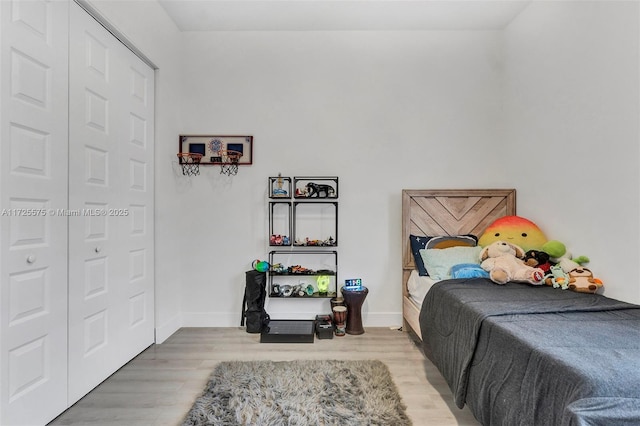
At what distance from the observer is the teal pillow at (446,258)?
248cm

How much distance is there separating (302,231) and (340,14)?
77.6 inches

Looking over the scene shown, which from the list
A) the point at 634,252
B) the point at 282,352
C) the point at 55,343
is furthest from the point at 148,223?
the point at 634,252

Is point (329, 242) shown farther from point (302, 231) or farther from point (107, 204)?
point (107, 204)

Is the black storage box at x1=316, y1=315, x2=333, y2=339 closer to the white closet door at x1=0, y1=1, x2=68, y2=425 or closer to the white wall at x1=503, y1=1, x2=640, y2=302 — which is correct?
the white closet door at x1=0, y1=1, x2=68, y2=425

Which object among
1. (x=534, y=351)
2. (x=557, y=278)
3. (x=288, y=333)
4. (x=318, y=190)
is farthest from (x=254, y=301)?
(x=557, y=278)

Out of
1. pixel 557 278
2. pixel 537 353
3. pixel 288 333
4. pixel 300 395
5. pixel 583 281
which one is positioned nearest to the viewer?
pixel 537 353

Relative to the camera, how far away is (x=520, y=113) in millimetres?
2793

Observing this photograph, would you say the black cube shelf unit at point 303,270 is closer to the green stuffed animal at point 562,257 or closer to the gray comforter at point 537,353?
the gray comforter at point 537,353

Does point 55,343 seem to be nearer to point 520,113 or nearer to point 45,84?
point 45,84

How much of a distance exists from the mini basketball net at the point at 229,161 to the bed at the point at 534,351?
203 centimetres

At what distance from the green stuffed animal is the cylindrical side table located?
1.42 metres

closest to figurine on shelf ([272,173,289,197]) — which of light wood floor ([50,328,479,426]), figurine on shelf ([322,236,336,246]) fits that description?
figurine on shelf ([322,236,336,246])

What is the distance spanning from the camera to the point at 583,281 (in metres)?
1.96

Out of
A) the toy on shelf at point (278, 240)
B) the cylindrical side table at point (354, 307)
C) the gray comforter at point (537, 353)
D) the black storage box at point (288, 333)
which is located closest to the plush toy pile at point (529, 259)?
the gray comforter at point (537, 353)
